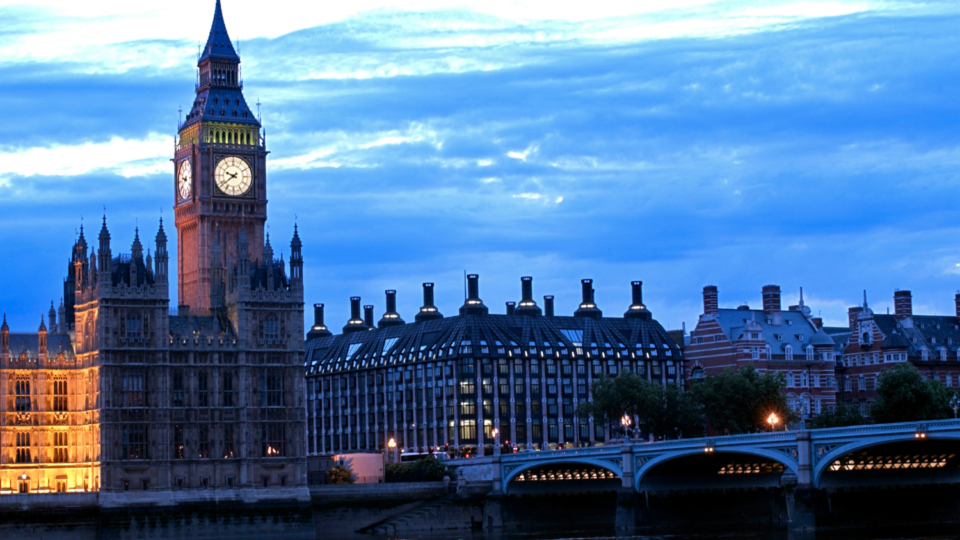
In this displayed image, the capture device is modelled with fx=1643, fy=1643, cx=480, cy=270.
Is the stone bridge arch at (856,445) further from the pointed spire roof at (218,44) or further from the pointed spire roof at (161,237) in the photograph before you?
the pointed spire roof at (218,44)

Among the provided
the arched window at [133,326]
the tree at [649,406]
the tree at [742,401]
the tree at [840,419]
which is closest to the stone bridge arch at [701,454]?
the tree at [840,419]

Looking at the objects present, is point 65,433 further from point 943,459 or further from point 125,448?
point 943,459

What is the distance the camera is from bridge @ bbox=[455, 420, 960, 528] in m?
123

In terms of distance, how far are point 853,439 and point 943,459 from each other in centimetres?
1749

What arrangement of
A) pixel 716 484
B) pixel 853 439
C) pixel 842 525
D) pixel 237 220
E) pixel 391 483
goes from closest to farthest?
pixel 853 439
pixel 842 525
pixel 716 484
pixel 391 483
pixel 237 220

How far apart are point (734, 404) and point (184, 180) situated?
65.1m

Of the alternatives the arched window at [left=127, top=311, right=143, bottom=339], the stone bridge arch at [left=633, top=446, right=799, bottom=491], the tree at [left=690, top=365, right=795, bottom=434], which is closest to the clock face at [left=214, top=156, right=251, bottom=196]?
the arched window at [left=127, top=311, right=143, bottom=339]

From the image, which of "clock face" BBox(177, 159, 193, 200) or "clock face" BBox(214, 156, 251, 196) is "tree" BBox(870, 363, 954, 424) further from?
"clock face" BBox(177, 159, 193, 200)

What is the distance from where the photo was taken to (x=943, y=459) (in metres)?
136

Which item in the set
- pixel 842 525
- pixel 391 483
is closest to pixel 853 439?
pixel 842 525

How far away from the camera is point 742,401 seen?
584 feet

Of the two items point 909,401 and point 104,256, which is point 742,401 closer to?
point 909,401

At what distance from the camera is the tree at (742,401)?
177750 millimetres

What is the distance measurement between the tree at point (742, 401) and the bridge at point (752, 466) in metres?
19.6
